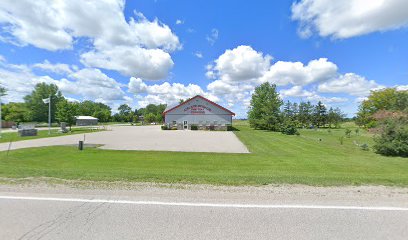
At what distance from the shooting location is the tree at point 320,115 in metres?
77.1

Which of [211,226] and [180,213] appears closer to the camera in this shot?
[211,226]

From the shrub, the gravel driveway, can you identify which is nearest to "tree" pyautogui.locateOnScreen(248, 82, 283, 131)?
the gravel driveway

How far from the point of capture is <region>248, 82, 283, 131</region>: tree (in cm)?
4538

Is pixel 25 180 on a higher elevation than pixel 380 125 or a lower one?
lower

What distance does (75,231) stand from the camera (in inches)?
139

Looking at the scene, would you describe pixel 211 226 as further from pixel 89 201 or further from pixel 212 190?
pixel 89 201

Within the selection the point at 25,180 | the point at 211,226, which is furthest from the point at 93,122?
the point at 211,226

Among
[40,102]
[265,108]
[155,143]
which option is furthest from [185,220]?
[40,102]

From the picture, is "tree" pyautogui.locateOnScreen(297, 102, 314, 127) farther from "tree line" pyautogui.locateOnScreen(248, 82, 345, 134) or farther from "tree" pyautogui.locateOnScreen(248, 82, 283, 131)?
"tree" pyautogui.locateOnScreen(248, 82, 283, 131)

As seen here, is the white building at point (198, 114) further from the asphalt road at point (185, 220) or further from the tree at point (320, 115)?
the tree at point (320, 115)

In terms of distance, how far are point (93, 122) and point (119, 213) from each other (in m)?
78.3

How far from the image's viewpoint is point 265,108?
46906 millimetres

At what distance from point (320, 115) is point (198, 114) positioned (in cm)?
5425

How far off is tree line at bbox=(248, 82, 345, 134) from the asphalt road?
32763 millimetres
